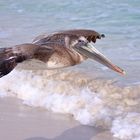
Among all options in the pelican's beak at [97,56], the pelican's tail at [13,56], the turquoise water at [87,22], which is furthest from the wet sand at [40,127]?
the turquoise water at [87,22]

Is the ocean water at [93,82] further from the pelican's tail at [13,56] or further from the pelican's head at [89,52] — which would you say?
the pelican's tail at [13,56]

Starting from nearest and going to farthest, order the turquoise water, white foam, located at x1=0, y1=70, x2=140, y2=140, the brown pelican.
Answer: the brown pelican < white foam, located at x1=0, y1=70, x2=140, y2=140 < the turquoise water

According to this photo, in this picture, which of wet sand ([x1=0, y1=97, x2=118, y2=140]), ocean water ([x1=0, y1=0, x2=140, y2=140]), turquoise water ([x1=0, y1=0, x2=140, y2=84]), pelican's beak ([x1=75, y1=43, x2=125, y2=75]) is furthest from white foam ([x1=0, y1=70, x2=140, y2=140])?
pelican's beak ([x1=75, y1=43, x2=125, y2=75])

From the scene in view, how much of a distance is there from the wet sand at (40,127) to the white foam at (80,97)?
0.37 ft

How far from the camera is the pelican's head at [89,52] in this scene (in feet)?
13.2

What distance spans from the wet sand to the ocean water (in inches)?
4.6

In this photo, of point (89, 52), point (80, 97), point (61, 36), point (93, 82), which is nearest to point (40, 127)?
point (80, 97)

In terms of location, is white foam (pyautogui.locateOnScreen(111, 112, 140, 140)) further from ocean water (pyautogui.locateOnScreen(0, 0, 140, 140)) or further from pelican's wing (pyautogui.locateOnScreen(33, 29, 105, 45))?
pelican's wing (pyautogui.locateOnScreen(33, 29, 105, 45))

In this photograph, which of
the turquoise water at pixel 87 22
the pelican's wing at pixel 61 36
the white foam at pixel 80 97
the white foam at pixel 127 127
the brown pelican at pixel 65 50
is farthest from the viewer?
the turquoise water at pixel 87 22

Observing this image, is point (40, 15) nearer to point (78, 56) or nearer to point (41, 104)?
point (41, 104)

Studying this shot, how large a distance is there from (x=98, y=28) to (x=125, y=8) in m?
1.91

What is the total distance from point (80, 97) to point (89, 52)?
1.59 meters

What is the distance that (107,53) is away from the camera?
24.4ft

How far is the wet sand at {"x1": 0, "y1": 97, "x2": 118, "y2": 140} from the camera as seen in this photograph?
4.68 m
